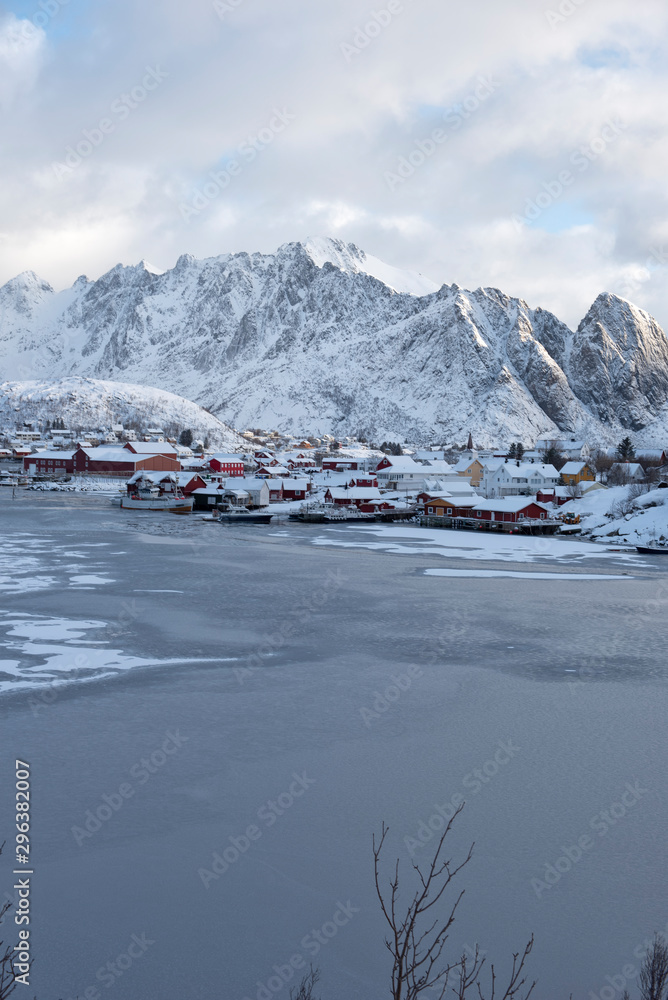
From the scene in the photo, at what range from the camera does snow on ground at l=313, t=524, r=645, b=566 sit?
127 ft

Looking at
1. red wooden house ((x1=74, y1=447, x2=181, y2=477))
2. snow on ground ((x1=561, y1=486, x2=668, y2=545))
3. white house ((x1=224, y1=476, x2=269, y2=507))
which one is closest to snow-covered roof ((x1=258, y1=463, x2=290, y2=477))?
white house ((x1=224, y1=476, x2=269, y2=507))

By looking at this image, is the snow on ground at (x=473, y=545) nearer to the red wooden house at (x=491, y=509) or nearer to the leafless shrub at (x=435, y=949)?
the red wooden house at (x=491, y=509)

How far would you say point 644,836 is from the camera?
9.63 meters

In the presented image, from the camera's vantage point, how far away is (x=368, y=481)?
74062 mm

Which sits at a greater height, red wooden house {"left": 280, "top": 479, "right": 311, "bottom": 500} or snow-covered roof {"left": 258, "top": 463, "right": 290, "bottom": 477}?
snow-covered roof {"left": 258, "top": 463, "right": 290, "bottom": 477}

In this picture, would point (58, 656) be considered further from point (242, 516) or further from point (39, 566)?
point (242, 516)

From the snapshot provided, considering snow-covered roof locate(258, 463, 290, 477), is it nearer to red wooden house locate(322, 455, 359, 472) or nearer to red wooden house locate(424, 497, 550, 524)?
red wooden house locate(322, 455, 359, 472)

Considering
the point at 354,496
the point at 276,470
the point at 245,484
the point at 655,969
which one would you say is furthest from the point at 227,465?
the point at 655,969

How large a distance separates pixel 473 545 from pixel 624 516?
15183 millimetres

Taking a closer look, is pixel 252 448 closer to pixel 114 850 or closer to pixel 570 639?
pixel 570 639

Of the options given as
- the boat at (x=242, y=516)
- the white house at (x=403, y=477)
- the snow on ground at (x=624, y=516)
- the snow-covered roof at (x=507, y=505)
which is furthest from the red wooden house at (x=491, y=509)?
the white house at (x=403, y=477)

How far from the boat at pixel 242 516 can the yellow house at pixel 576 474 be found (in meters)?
33.5

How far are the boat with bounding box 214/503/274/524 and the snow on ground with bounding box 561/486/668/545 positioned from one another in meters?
23.0

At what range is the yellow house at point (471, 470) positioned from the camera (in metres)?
83.5
